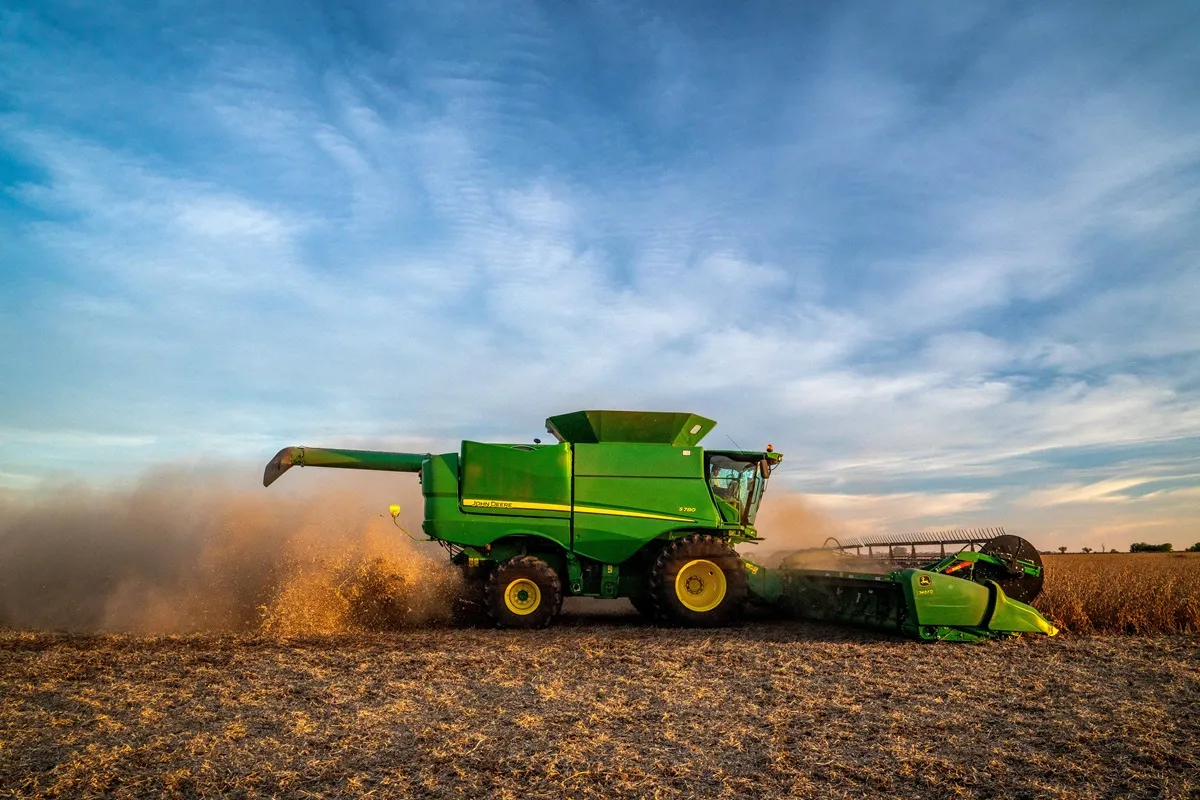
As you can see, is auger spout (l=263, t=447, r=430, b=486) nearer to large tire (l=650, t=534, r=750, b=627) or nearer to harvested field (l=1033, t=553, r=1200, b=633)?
large tire (l=650, t=534, r=750, b=627)

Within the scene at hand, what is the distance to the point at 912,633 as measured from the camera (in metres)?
10.4

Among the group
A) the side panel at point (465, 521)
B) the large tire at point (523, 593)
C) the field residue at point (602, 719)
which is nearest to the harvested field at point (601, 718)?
the field residue at point (602, 719)

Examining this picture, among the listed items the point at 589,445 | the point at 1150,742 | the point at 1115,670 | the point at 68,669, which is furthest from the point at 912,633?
the point at 68,669

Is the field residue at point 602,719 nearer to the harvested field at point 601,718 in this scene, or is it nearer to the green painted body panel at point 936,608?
the harvested field at point 601,718

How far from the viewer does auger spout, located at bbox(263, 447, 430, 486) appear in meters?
12.8

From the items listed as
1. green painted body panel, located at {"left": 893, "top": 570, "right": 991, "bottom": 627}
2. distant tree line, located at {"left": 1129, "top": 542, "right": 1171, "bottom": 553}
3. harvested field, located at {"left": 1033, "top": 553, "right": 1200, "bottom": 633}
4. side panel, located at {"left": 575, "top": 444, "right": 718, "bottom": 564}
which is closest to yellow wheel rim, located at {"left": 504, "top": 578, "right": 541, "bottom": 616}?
side panel, located at {"left": 575, "top": 444, "right": 718, "bottom": 564}

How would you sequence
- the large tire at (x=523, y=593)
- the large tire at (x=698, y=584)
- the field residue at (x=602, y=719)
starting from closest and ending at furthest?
the field residue at (x=602, y=719) < the large tire at (x=523, y=593) < the large tire at (x=698, y=584)

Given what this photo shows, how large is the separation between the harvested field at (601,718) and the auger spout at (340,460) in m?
3.18

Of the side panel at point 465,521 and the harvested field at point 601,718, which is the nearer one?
the harvested field at point 601,718

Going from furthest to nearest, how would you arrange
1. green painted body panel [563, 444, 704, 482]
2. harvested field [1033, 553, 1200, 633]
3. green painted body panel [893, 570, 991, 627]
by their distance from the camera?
green painted body panel [563, 444, 704, 482]
harvested field [1033, 553, 1200, 633]
green painted body panel [893, 570, 991, 627]

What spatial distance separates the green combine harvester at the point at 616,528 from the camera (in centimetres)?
1181

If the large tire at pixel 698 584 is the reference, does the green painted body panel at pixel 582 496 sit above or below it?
above

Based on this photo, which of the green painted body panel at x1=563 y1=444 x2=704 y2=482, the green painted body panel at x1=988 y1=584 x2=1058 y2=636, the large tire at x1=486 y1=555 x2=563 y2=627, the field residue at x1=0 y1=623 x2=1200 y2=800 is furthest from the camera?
the green painted body panel at x1=563 y1=444 x2=704 y2=482

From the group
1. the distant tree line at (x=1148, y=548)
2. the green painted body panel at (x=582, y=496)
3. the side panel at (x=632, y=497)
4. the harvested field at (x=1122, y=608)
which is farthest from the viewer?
the distant tree line at (x=1148, y=548)
